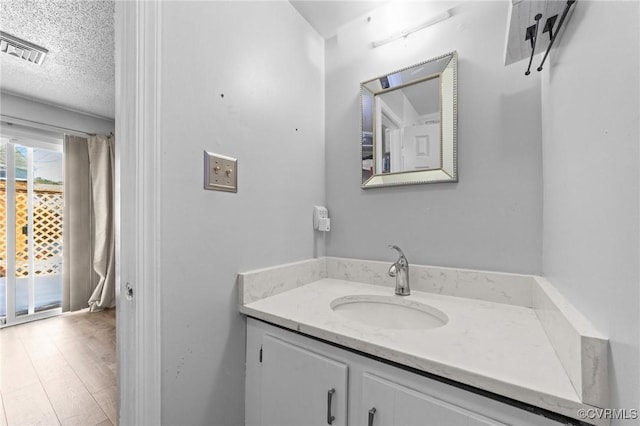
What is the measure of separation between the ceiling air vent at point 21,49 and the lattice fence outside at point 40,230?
4.90 ft

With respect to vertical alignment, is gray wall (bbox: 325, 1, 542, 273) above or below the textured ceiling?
below

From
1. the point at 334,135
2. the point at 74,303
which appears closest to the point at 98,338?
the point at 74,303

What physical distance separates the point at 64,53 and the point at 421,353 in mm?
2954

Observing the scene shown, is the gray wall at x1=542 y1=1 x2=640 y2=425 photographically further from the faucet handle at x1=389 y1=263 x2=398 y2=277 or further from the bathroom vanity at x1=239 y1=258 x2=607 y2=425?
the faucet handle at x1=389 y1=263 x2=398 y2=277

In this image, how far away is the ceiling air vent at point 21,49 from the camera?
1.76m

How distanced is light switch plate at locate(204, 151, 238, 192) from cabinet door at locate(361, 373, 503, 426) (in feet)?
2.52

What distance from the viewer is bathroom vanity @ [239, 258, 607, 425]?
532mm

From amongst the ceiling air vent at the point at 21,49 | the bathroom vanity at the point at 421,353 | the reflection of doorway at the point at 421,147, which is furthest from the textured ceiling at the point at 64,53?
the bathroom vanity at the point at 421,353

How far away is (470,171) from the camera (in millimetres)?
1119

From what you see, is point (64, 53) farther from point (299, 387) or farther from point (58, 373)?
point (299, 387)

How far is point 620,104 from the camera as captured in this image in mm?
429

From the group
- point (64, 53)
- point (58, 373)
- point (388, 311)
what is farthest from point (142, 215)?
point (64, 53)

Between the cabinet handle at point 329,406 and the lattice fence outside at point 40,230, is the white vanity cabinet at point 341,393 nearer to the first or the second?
the cabinet handle at point 329,406

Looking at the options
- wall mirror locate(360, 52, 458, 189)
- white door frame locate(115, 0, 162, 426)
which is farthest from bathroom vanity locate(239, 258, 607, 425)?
wall mirror locate(360, 52, 458, 189)
